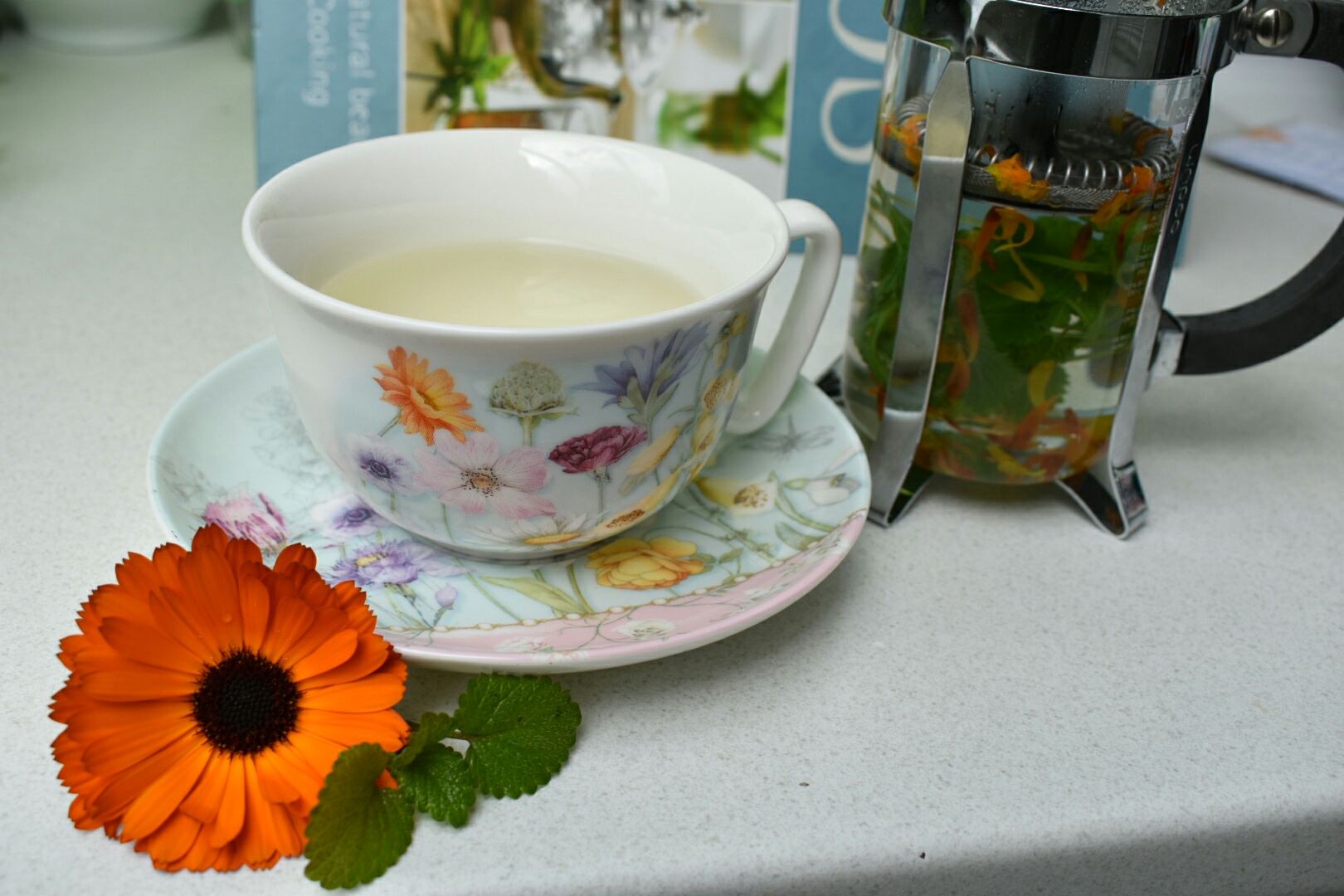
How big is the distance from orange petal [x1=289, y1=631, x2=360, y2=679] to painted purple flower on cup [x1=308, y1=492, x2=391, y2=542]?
10 cm

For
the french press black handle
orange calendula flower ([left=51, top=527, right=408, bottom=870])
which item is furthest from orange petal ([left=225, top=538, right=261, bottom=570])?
the french press black handle

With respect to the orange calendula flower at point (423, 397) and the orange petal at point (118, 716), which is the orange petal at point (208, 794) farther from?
the orange calendula flower at point (423, 397)

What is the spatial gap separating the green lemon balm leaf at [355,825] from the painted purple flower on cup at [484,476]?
9cm

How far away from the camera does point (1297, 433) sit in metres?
0.62

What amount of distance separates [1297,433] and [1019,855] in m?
0.37

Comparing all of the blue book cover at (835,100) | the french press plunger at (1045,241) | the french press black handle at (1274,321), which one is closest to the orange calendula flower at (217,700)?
the french press plunger at (1045,241)

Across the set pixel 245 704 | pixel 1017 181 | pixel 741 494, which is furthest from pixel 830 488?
pixel 245 704

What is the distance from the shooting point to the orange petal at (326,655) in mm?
352

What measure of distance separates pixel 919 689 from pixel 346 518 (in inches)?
9.3

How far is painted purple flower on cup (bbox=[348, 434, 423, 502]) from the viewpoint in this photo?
0.39 m

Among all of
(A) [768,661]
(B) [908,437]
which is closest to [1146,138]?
(B) [908,437]

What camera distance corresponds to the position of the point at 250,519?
1.47 ft

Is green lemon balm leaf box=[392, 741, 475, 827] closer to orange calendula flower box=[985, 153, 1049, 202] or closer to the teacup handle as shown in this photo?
the teacup handle

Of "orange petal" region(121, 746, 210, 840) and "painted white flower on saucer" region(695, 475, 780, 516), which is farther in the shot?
"painted white flower on saucer" region(695, 475, 780, 516)
